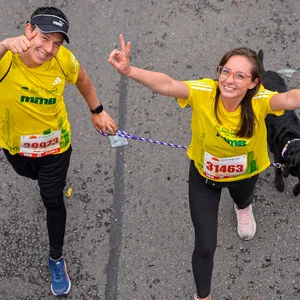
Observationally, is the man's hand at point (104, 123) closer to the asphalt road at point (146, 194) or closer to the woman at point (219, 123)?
the woman at point (219, 123)

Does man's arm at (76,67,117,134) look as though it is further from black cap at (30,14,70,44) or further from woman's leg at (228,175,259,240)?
woman's leg at (228,175,259,240)

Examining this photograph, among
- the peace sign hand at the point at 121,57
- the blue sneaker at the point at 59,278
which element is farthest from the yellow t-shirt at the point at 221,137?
the blue sneaker at the point at 59,278

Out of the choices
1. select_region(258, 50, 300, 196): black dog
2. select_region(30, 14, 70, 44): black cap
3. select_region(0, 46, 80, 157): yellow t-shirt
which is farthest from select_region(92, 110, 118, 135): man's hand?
select_region(258, 50, 300, 196): black dog

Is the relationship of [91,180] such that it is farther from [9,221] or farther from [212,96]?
[212,96]

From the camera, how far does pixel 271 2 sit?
592cm

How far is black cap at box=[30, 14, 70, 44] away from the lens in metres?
3.08

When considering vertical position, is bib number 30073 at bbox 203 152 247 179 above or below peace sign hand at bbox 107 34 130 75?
below

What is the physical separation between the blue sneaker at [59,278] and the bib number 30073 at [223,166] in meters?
1.33

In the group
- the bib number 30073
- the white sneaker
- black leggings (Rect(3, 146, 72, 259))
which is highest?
the bib number 30073

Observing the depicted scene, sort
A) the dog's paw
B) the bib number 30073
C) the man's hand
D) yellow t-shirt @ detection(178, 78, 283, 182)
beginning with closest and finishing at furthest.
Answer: yellow t-shirt @ detection(178, 78, 283, 182), the bib number 30073, the man's hand, the dog's paw

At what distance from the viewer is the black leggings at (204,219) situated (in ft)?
11.5

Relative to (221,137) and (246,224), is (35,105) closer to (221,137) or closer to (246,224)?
(221,137)

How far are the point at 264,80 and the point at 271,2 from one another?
1.55 metres

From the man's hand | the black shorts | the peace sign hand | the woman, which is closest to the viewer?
the peace sign hand
